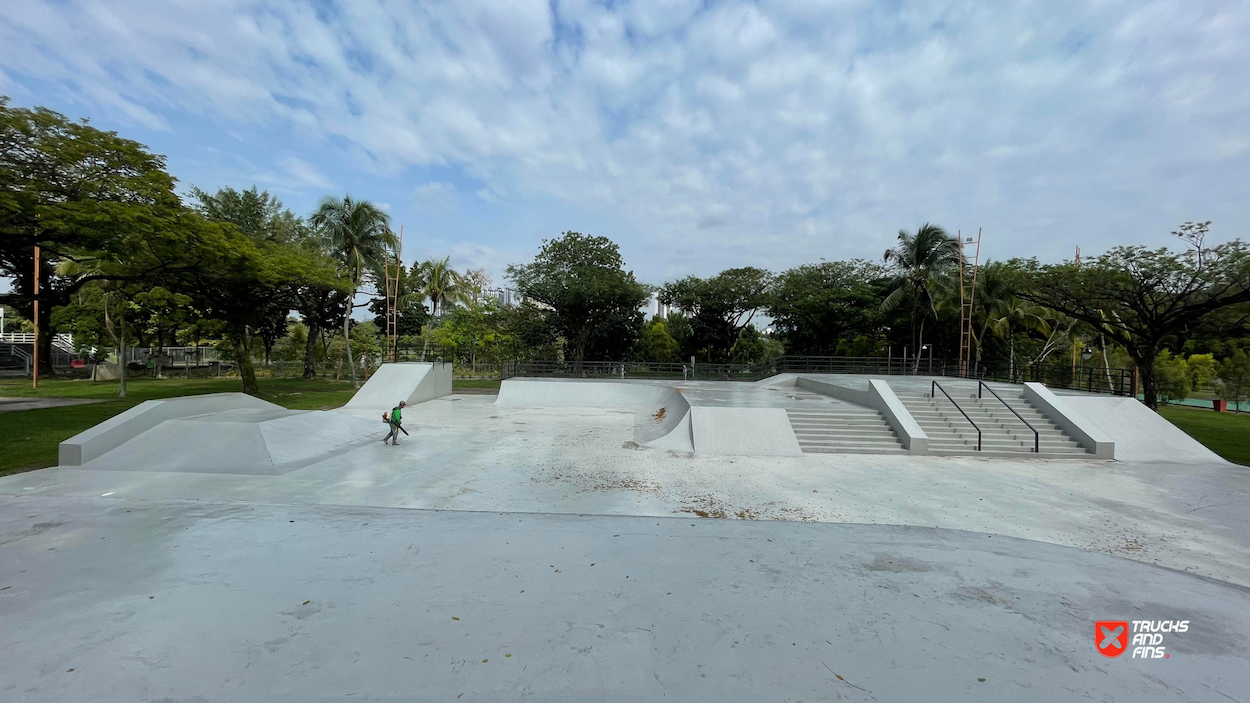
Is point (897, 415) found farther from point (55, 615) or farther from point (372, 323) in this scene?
point (372, 323)

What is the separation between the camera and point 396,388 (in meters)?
18.9

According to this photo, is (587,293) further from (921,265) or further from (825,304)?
(921,265)

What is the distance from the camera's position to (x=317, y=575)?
4469 millimetres

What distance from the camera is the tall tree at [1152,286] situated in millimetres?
13125

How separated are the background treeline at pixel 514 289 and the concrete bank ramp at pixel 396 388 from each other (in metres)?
4.20

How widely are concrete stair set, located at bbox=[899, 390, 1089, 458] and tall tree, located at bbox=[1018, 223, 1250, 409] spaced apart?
16.3 ft

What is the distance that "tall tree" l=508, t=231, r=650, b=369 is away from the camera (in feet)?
95.4

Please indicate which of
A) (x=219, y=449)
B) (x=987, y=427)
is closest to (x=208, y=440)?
(x=219, y=449)

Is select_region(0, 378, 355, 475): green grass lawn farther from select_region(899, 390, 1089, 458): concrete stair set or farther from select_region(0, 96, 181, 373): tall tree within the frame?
select_region(899, 390, 1089, 458): concrete stair set

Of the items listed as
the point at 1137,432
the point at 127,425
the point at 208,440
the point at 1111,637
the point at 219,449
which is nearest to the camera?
the point at 1111,637

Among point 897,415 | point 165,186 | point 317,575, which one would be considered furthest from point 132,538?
point 897,415

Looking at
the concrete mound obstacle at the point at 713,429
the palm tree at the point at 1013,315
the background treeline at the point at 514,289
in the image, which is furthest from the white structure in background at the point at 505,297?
the palm tree at the point at 1013,315

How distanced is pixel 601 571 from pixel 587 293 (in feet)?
80.7

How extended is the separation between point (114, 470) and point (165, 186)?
8462mm
